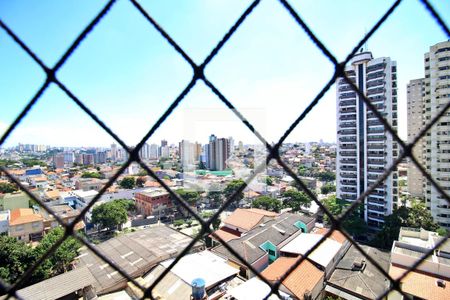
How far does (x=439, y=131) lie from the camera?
10.2 meters

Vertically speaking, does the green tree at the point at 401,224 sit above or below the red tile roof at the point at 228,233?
above

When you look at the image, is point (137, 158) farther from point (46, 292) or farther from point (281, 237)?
point (281, 237)

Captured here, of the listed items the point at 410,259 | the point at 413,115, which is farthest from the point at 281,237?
the point at 413,115

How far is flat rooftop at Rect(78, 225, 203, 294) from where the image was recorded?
6.51m

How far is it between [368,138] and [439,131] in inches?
105

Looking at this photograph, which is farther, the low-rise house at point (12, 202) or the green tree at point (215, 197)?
the green tree at point (215, 197)

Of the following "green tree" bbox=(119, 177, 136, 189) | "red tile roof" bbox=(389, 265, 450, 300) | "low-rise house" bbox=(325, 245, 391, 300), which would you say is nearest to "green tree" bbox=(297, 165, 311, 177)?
"green tree" bbox=(119, 177, 136, 189)

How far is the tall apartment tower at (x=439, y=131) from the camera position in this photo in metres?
10.1

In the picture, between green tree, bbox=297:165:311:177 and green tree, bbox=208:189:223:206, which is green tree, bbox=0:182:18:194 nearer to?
green tree, bbox=208:189:223:206

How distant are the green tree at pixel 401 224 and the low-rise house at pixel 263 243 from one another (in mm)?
2748

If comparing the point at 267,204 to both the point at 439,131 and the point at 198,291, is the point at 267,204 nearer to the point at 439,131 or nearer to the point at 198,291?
the point at 439,131

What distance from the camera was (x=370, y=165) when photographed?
12.2 metres

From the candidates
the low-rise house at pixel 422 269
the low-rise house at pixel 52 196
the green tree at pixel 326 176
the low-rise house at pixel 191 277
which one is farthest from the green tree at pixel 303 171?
the low-rise house at pixel 52 196

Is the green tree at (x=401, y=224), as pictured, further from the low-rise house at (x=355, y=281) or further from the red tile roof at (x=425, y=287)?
the red tile roof at (x=425, y=287)
